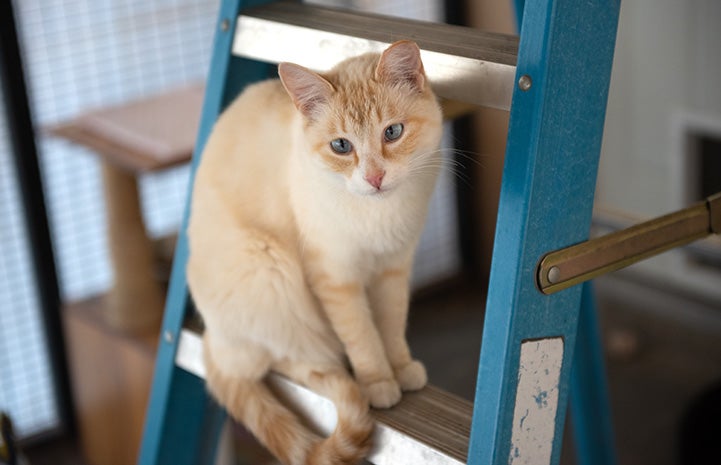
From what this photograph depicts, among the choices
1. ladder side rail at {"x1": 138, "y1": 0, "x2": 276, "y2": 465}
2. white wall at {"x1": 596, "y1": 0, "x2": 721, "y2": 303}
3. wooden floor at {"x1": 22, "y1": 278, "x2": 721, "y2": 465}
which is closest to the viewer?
ladder side rail at {"x1": 138, "y1": 0, "x2": 276, "y2": 465}

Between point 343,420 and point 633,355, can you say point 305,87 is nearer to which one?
point 343,420

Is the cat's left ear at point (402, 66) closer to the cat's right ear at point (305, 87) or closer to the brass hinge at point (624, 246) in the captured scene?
the cat's right ear at point (305, 87)

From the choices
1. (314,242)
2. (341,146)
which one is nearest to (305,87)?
(341,146)

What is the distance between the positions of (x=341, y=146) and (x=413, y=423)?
0.32m

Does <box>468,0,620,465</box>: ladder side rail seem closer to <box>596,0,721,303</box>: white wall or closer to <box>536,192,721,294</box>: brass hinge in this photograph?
<box>536,192,721,294</box>: brass hinge

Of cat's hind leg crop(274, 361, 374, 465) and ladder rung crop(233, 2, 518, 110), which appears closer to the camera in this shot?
ladder rung crop(233, 2, 518, 110)

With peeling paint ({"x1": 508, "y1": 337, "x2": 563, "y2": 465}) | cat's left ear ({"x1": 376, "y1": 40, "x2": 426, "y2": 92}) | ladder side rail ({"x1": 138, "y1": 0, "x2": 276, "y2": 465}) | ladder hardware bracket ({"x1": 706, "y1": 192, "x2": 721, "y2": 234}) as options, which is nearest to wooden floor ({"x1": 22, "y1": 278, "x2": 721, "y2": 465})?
ladder side rail ({"x1": 138, "y1": 0, "x2": 276, "y2": 465})

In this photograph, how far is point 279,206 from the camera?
1095 millimetres

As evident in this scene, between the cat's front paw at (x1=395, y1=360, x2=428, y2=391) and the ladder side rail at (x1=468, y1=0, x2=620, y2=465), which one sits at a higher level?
the ladder side rail at (x1=468, y1=0, x2=620, y2=465)

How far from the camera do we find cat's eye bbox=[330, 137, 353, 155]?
3.23ft

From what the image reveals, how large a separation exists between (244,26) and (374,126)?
9.8 inches

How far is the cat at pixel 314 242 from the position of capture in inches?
38.4

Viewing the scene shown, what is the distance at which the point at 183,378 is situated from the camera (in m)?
1.24

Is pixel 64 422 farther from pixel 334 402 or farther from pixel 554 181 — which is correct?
pixel 554 181
